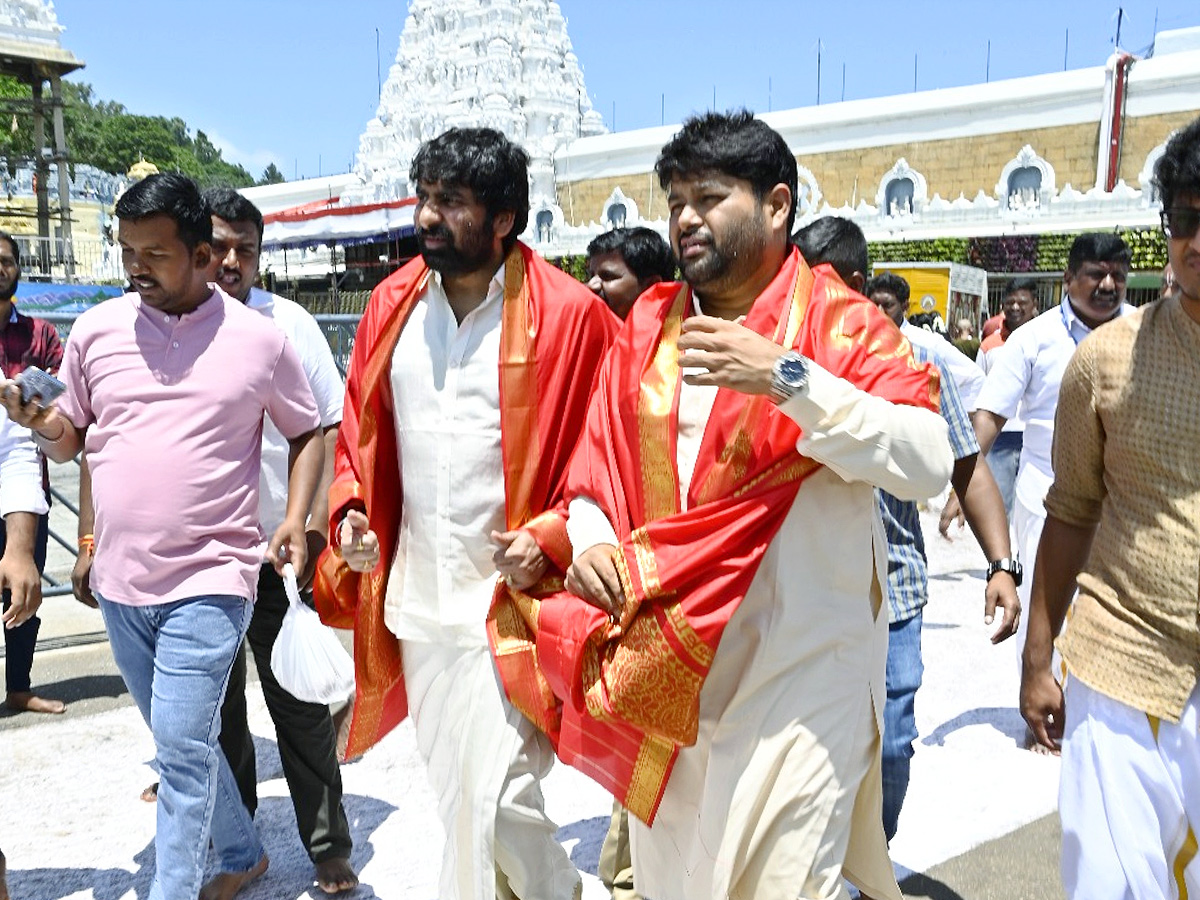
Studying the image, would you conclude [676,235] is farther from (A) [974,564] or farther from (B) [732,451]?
(A) [974,564]

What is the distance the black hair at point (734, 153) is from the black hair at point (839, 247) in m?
1.05

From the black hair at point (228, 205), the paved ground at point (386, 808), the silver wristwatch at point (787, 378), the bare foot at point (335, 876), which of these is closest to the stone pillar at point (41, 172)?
the paved ground at point (386, 808)

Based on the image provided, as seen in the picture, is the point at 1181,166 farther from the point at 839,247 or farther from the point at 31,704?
the point at 31,704

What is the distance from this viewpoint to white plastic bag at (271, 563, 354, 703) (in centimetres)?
289

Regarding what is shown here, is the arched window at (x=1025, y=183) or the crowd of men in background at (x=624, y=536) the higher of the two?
the arched window at (x=1025, y=183)

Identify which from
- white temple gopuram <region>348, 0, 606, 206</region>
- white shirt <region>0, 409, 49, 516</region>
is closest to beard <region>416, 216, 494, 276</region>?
white shirt <region>0, 409, 49, 516</region>

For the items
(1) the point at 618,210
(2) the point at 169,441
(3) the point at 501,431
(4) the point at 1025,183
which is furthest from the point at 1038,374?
(1) the point at 618,210

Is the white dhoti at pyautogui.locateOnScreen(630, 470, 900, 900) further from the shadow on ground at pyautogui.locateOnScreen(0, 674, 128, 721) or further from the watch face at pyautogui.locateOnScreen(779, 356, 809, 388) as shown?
the shadow on ground at pyautogui.locateOnScreen(0, 674, 128, 721)

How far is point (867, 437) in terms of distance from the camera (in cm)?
Result: 207

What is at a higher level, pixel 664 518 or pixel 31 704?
pixel 664 518

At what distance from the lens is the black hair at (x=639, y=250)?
4.23 metres

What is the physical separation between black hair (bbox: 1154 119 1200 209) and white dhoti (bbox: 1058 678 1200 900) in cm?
94

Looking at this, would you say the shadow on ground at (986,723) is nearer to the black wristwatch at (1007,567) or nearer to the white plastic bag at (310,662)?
the black wristwatch at (1007,567)

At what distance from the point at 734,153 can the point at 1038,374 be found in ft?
8.77
